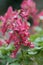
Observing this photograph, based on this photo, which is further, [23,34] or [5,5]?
[5,5]

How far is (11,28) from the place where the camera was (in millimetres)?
1297

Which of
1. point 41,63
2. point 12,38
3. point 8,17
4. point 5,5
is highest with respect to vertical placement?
point 5,5

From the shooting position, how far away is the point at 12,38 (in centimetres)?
132

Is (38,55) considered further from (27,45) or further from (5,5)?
(5,5)

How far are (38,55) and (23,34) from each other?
0.13 m

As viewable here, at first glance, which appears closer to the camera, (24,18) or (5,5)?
(24,18)

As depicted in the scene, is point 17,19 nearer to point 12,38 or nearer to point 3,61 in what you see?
point 12,38

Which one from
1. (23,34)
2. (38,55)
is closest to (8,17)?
(23,34)

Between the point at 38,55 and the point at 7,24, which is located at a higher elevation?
the point at 7,24

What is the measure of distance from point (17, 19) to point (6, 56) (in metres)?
0.19

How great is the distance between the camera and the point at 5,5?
17.3ft

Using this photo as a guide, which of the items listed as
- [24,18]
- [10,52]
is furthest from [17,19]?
[10,52]

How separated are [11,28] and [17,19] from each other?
0.05m

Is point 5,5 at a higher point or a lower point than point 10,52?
higher
